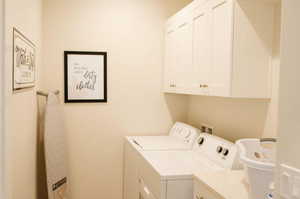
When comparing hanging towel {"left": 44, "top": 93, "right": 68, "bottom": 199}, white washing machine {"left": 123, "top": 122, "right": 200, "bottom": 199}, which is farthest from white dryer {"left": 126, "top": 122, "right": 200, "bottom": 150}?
hanging towel {"left": 44, "top": 93, "right": 68, "bottom": 199}

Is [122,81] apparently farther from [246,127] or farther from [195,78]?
[246,127]

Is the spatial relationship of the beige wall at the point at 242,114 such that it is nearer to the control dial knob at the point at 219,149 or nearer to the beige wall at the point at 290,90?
the control dial knob at the point at 219,149

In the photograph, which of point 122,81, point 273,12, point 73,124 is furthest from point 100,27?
point 273,12

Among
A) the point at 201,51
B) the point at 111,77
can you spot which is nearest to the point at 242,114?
the point at 201,51

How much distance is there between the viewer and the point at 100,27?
116 inches

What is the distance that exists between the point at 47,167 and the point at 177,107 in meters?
1.48

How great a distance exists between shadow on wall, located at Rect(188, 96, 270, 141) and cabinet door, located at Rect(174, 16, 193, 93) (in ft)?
1.17

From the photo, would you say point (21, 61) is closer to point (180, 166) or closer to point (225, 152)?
point (180, 166)

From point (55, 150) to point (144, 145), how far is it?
0.82m

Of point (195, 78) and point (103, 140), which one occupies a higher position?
point (195, 78)

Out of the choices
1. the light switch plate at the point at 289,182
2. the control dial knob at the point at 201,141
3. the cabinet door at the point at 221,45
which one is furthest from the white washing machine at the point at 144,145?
the light switch plate at the point at 289,182

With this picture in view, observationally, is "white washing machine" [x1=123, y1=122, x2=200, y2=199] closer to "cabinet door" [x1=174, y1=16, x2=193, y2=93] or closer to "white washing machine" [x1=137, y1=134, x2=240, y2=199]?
"white washing machine" [x1=137, y1=134, x2=240, y2=199]

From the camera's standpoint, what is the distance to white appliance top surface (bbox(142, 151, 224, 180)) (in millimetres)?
1829

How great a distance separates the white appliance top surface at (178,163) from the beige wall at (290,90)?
0.89 metres
